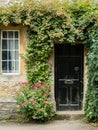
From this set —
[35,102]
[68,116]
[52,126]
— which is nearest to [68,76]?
[68,116]

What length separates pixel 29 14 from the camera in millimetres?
11125

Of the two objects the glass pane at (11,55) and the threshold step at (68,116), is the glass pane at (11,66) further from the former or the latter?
the threshold step at (68,116)

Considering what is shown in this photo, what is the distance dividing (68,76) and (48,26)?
1889 millimetres

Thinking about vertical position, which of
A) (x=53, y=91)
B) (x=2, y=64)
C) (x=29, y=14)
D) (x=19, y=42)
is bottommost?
(x=53, y=91)

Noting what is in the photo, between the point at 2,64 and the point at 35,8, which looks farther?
the point at 2,64

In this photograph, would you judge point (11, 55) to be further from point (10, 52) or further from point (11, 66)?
point (11, 66)

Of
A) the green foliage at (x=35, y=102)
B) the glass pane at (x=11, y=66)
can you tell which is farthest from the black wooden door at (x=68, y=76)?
the glass pane at (x=11, y=66)

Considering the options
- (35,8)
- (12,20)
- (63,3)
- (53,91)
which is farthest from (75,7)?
(53,91)

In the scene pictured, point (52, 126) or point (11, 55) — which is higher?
point (11, 55)

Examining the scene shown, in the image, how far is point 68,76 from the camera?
38.9 feet

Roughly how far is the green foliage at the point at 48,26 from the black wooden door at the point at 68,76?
42cm

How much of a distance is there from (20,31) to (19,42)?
370 mm

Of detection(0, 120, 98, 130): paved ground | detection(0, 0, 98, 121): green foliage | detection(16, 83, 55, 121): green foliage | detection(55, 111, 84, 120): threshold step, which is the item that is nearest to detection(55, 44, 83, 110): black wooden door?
detection(0, 0, 98, 121): green foliage

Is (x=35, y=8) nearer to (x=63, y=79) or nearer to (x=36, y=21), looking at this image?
(x=36, y=21)
